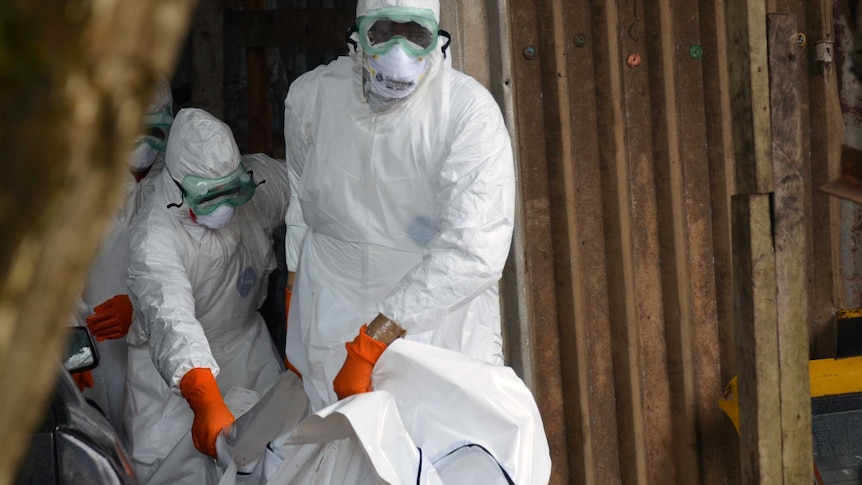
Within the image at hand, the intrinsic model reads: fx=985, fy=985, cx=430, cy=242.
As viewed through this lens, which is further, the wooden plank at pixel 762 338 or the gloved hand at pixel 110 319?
the gloved hand at pixel 110 319

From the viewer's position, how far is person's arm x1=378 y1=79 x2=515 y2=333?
9.30 feet

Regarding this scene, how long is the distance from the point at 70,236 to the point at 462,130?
254cm

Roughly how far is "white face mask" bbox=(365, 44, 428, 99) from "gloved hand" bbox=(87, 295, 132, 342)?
2.08m

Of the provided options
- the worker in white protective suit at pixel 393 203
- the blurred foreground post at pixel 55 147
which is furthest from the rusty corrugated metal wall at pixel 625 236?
the blurred foreground post at pixel 55 147

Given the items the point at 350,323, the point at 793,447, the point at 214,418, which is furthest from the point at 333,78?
the point at 793,447

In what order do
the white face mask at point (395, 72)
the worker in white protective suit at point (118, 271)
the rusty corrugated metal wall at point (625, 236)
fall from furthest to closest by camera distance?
the worker in white protective suit at point (118, 271)
the rusty corrugated metal wall at point (625, 236)
the white face mask at point (395, 72)

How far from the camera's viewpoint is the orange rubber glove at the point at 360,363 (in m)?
2.81

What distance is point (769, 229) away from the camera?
7.45 feet

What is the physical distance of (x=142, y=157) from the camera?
4781mm

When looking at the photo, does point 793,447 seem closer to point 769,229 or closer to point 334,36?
point 769,229

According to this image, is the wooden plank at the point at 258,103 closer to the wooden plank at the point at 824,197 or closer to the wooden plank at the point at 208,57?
the wooden plank at the point at 208,57

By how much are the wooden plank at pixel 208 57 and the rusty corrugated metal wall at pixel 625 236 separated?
113 inches

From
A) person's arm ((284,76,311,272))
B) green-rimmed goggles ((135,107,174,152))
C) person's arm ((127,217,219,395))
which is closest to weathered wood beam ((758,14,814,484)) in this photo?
person's arm ((284,76,311,272))

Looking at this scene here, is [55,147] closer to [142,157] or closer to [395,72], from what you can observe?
[395,72]
